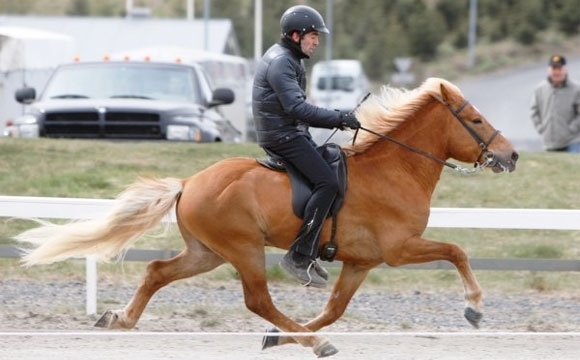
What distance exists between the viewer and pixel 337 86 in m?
49.9

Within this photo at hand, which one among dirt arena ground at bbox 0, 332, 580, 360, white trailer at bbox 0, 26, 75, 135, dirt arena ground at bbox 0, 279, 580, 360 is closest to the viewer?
dirt arena ground at bbox 0, 332, 580, 360

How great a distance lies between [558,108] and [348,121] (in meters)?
7.81

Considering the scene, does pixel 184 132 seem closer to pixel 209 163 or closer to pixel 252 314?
pixel 209 163

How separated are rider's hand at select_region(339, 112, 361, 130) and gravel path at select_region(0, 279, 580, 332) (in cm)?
227

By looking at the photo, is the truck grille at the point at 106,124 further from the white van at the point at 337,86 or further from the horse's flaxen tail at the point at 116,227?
the white van at the point at 337,86

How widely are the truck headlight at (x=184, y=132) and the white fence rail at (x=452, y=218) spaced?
5.32 metres

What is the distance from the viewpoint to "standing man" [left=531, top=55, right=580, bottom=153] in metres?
16.5

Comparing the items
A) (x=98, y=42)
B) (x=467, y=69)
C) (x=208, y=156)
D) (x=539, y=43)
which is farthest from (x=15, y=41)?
(x=539, y=43)

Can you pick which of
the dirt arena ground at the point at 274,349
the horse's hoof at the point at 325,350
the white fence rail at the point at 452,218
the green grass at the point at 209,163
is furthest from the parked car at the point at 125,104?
the horse's hoof at the point at 325,350

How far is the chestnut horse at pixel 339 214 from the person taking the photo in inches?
358

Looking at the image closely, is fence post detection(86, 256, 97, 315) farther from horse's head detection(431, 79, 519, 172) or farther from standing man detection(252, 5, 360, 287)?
horse's head detection(431, 79, 519, 172)

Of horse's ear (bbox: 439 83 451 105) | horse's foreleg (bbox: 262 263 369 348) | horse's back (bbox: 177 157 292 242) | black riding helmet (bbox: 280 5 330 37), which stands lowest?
horse's foreleg (bbox: 262 263 369 348)

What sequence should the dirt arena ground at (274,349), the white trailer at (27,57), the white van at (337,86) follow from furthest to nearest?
the white van at (337,86), the white trailer at (27,57), the dirt arena ground at (274,349)

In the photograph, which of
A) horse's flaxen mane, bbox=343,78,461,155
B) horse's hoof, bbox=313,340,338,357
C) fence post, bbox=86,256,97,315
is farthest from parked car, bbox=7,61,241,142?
horse's hoof, bbox=313,340,338,357
